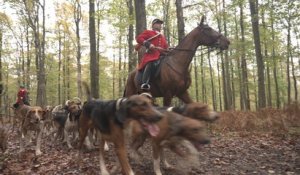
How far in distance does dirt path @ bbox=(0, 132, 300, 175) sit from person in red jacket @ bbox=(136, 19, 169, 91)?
1854 millimetres

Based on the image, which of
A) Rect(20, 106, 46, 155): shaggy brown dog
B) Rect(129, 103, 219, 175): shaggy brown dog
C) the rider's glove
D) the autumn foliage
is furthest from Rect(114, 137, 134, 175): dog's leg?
the autumn foliage

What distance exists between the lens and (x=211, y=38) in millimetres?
8141

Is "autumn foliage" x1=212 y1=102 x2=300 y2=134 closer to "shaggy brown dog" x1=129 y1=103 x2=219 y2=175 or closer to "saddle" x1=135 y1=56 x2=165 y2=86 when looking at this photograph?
"saddle" x1=135 y1=56 x2=165 y2=86

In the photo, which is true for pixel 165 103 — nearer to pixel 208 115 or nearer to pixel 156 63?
pixel 156 63

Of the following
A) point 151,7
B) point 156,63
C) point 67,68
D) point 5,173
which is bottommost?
point 5,173

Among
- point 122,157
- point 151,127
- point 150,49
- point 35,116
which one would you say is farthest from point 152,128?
point 35,116

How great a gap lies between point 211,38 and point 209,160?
3.07 metres

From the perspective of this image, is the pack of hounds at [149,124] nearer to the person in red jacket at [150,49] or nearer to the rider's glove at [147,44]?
the person in red jacket at [150,49]

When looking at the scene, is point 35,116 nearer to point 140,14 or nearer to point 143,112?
point 140,14

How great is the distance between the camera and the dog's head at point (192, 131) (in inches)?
172

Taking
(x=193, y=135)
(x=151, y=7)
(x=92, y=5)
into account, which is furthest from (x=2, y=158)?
(x=151, y=7)

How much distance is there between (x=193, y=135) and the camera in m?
4.41

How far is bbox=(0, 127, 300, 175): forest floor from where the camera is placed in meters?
6.11

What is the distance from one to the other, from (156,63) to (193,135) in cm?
390
